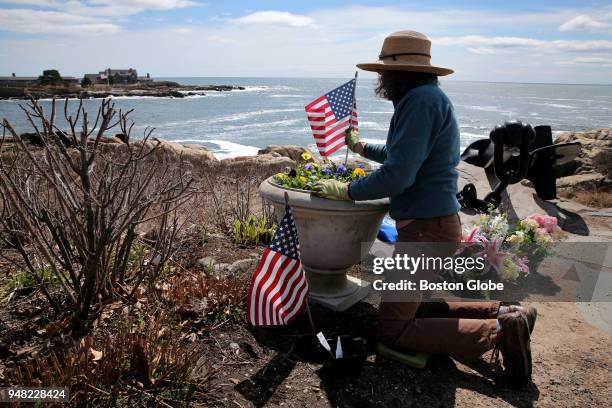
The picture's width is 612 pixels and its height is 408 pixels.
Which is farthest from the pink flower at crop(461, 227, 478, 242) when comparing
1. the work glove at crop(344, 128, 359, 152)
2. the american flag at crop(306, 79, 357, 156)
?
the american flag at crop(306, 79, 357, 156)

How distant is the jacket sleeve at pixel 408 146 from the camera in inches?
116

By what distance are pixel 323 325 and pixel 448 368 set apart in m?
0.97

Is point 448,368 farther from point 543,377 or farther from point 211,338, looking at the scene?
point 211,338

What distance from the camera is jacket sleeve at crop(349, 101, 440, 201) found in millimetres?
2953

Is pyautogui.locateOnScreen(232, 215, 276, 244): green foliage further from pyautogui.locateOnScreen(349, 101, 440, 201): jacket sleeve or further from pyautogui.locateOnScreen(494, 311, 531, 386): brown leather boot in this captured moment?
pyautogui.locateOnScreen(494, 311, 531, 386): brown leather boot

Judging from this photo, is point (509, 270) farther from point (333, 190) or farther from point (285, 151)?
point (285, 151)

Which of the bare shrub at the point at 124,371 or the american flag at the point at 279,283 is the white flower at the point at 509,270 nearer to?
the american flag at the point at 279,283

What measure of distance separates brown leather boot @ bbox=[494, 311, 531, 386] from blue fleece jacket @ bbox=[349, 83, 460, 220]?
82cm

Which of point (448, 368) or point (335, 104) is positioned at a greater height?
point (335, 104)

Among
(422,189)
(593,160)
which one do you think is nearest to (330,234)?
(422,189)

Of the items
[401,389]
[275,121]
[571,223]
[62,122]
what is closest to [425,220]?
[401,389]

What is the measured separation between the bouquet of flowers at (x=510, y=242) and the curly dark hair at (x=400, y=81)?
6.64 ft

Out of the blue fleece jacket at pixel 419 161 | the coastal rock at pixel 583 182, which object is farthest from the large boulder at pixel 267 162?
the blue fleece jacket at pixel 419 161

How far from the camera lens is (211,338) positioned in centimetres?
325
